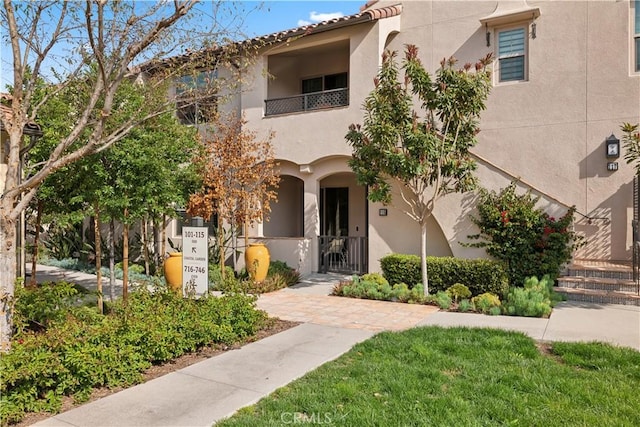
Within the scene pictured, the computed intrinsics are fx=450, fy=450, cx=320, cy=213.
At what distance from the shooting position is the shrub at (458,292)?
31.3ft

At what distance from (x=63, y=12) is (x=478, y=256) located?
9.48 meters

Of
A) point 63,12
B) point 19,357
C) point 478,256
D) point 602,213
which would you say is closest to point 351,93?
point 478,256

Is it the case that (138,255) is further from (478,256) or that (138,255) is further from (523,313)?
(523,313)

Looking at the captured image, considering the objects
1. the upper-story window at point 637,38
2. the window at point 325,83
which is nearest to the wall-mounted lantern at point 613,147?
the upper-story window at point 637,38

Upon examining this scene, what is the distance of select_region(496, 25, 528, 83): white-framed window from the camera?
11953 millimetres

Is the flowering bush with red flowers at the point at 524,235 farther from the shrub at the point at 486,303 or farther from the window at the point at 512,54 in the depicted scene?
the window at the point at 512,54

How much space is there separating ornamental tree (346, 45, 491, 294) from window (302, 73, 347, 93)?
5.14 m

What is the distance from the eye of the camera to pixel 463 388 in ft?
15.3

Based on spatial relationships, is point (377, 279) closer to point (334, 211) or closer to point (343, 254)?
point (343, 254)

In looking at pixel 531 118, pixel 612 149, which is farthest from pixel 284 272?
pixel 612 149

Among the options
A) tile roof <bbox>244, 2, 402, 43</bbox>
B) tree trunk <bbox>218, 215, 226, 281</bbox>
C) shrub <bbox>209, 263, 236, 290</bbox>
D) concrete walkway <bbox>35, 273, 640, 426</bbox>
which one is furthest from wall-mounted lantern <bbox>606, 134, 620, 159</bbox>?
tree trunk <bbox>218, 215, 226, 281</bbox>

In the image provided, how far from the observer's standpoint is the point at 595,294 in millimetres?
8984

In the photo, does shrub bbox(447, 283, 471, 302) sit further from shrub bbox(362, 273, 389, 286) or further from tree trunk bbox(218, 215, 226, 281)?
tree trunk bbox(218, 215, 226, 281)

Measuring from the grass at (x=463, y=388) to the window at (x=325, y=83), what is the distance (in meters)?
10.6
